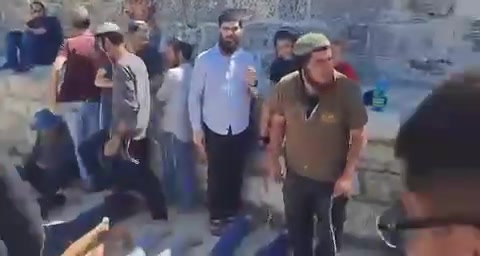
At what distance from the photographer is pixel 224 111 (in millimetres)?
2383

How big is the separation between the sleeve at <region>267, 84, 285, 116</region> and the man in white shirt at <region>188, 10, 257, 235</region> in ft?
0.29

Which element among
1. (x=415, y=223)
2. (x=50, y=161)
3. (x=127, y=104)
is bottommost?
(x=50, y=161)

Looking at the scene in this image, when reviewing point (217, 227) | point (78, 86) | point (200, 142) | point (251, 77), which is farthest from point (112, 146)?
point (251, 77)

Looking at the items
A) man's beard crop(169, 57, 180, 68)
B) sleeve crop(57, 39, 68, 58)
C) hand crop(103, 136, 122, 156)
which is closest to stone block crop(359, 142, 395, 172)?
man's beard crop(169, 57, 180, 68)

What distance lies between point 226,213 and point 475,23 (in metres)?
0.92

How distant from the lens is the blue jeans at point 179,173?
98.5 inches

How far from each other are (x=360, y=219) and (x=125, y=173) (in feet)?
2.74

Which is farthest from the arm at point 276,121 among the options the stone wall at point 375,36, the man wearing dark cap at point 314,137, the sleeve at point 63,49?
the sleeve at point 63,49

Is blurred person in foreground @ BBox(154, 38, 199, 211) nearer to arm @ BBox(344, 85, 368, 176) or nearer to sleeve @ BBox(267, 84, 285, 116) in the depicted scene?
sleeve @ BBox(267, 84, 285, 116)

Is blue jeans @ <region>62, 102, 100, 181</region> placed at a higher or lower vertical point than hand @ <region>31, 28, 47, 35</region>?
lower

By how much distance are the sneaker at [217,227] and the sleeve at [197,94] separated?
28cm

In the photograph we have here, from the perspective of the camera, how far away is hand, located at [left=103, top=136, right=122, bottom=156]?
2604mm

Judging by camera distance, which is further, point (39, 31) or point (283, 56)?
point (39, 31)

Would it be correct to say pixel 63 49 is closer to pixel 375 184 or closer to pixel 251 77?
pixel 251 77
